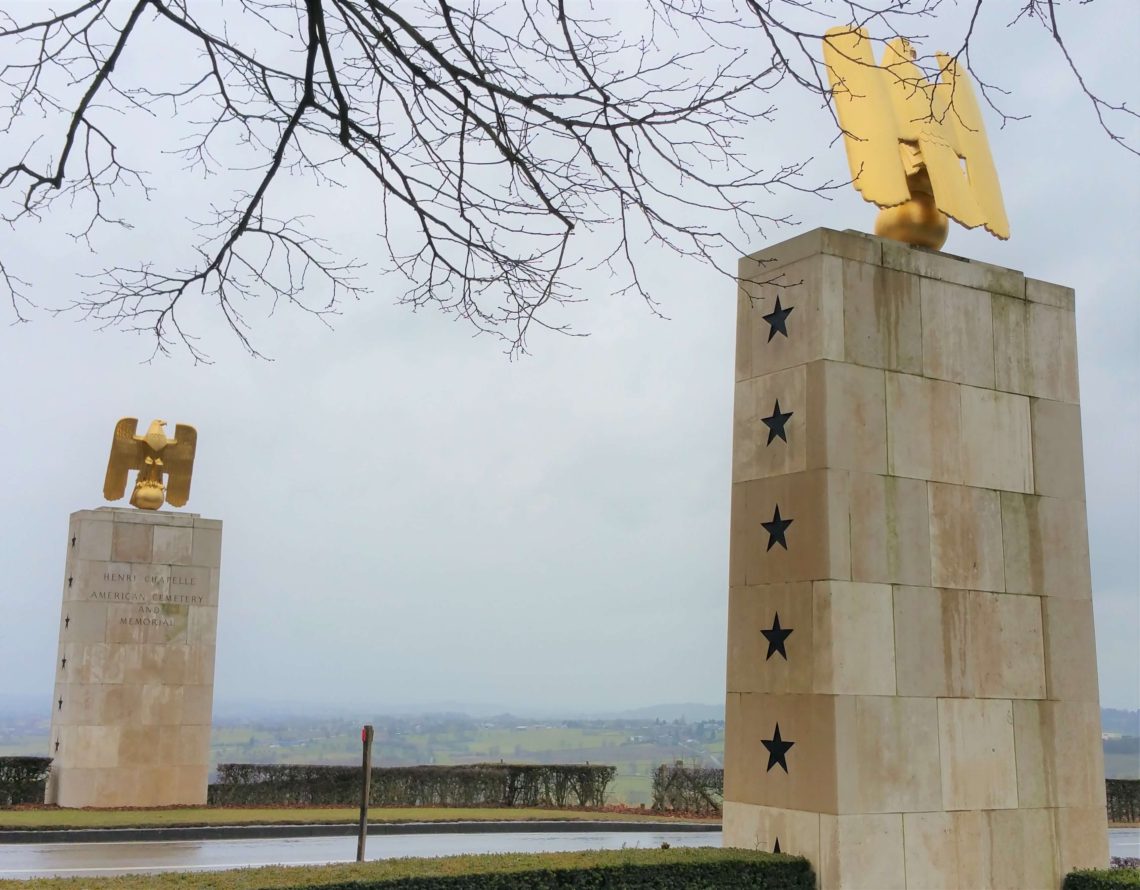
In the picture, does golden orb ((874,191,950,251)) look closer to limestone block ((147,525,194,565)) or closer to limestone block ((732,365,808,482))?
limestone block ((732,365,808,482))

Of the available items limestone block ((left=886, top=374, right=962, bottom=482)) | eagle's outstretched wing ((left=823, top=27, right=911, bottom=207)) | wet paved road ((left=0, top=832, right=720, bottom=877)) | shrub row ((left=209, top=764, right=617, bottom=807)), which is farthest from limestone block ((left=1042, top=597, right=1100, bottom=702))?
shrub row ((left=209, top=764, right=617, bottom=807))

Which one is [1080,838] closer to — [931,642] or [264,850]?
[931,642]

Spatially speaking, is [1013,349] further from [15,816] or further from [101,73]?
[15,816]

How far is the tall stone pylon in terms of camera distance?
373 inches

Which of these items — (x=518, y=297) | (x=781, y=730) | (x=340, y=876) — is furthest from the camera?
(x=781, y=730)

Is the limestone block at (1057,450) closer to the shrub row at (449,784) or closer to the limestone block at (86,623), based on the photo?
the shrub row at (449,784)

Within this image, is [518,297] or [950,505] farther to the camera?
[950,505]

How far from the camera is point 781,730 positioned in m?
9.66

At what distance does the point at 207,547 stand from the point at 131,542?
1301 mm

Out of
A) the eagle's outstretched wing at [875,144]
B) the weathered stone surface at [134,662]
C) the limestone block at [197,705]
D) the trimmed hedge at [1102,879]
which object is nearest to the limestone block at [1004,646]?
the trimmed hedge at [1102,879]

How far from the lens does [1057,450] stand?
11148mm

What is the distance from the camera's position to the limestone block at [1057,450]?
11.0 meters

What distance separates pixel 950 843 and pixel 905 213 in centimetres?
508

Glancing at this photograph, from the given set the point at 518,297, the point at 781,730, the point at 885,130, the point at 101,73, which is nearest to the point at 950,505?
the point at 781,730
